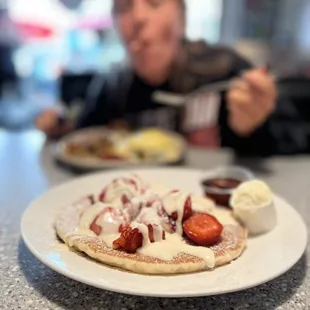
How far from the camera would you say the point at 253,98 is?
138 centimetres

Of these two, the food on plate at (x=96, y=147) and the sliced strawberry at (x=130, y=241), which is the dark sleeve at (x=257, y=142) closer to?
the food on plate at (x=96, y=147)

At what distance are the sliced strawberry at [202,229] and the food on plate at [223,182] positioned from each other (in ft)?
0.70

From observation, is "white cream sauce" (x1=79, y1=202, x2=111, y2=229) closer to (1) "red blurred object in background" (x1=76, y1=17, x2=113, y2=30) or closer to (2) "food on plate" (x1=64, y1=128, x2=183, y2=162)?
(2) "food on plate" (x1=64, y1=128, x2=183, y2=162)

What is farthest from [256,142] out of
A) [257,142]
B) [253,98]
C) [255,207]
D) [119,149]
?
[255,207]

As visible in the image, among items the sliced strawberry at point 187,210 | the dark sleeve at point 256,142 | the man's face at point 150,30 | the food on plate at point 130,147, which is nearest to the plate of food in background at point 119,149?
the food on plate at point 130,147

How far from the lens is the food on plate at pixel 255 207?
0.95 metres

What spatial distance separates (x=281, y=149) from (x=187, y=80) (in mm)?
412

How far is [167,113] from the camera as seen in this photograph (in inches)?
72.6

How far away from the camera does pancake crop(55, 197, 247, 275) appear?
0.77 metres

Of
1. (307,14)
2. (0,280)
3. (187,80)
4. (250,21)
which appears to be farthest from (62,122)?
(307,14)

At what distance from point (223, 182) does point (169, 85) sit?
2.31 feet

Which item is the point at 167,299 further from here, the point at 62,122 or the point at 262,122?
the point at 62,122

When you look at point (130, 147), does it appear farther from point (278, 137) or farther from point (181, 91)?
point (278, 137)

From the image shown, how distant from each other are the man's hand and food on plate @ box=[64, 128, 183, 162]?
8.5 inches
